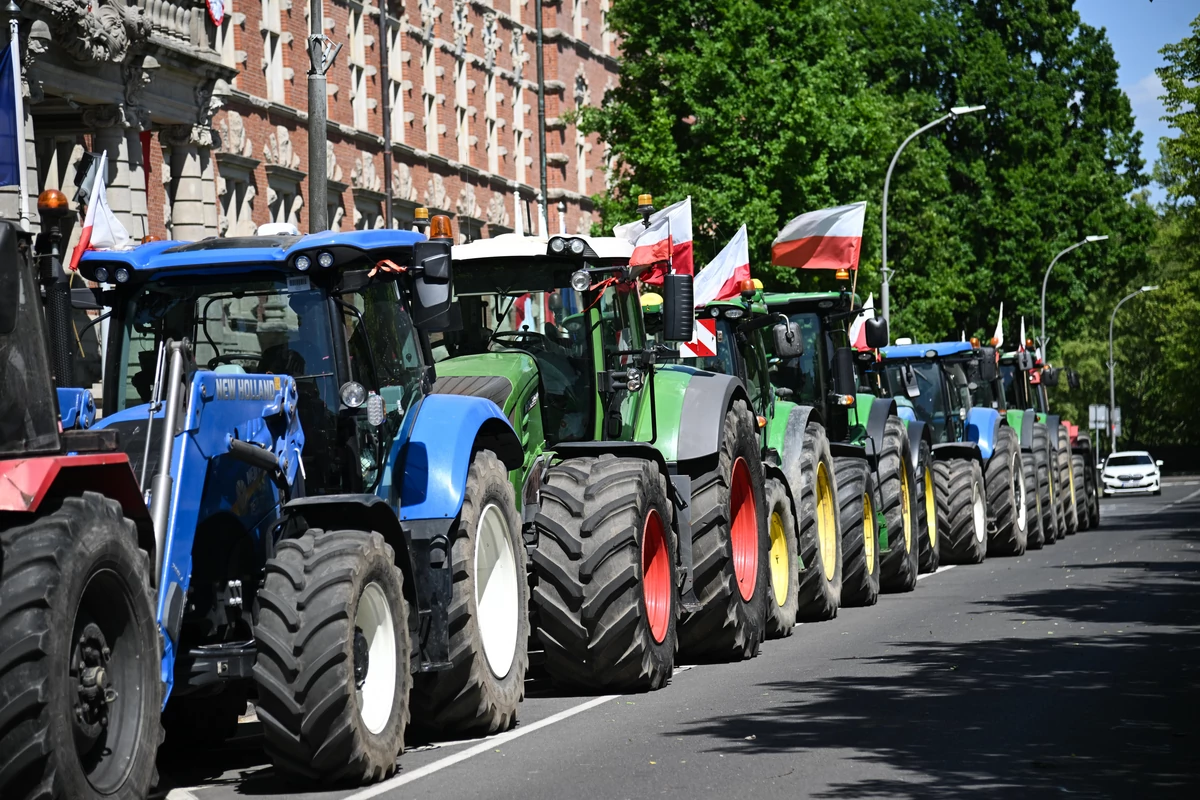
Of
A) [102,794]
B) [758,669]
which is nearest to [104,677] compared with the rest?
[102,794]

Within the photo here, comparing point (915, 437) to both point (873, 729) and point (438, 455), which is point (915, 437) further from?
point (438, 455)

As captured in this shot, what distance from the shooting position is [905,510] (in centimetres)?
2286

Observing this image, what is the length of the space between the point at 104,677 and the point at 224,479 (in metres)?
1.68

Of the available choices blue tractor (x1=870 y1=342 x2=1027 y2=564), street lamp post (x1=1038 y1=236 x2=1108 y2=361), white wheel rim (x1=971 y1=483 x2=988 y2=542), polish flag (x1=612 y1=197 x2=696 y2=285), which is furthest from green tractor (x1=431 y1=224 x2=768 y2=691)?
street lamp post (x1=1038 y1=236 x2=1108 y2=361)

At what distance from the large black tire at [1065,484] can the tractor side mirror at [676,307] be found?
2203cm

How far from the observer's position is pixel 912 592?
73.6 feet

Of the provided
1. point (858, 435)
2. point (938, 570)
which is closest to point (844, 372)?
point (858, 435)

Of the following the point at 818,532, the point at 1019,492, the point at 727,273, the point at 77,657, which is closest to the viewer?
the point at 77,657

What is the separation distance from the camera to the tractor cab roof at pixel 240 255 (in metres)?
10.4

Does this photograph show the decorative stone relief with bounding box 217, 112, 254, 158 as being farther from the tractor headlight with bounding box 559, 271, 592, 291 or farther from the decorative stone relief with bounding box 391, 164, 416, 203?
the tractor headlight with bounding box 559, 271, 592, 291

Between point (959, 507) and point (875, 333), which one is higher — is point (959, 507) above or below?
below

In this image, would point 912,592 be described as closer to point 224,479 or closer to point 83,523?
point 224,479

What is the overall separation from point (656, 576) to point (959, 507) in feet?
44.7

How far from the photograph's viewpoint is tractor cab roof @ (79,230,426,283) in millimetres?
10438
